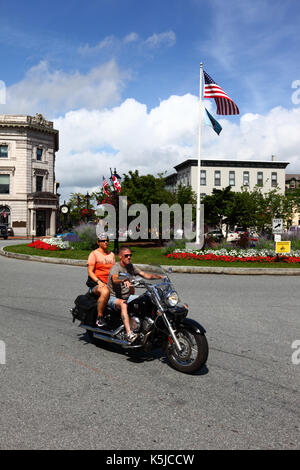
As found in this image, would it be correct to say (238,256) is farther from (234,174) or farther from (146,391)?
(234,174)

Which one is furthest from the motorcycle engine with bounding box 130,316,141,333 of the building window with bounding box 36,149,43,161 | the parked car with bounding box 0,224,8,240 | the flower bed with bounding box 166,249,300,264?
the building window with bounding box 36,149,43,161

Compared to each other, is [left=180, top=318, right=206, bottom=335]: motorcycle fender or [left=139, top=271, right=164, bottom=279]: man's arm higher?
[left=139, top=271, right=164, bottom=279]: man's arm

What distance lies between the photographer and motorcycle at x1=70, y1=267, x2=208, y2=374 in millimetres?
4660

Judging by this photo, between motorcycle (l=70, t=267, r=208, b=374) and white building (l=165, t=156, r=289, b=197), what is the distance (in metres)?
65.4

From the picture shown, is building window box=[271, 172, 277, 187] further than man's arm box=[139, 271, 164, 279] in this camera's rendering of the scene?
Yes

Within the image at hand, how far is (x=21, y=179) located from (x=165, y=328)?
53.2 metres

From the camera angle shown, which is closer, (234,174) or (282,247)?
(282,247)

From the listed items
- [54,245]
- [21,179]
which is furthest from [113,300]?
[21,179]

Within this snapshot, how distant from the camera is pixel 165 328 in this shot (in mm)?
4914

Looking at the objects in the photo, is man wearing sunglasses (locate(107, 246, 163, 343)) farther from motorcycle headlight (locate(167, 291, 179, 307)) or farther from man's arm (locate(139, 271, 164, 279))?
motorcycle headlight (locate(167, 291, 179, 307))

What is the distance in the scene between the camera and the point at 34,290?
10461mm

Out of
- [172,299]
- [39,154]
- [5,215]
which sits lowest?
[172,299]

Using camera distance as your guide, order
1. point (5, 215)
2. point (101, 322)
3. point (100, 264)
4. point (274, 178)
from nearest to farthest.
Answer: point (101, 322) → point (100, 264) → point (5, 215) → point (274, 178)

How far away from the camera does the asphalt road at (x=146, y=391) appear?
3256 mm
